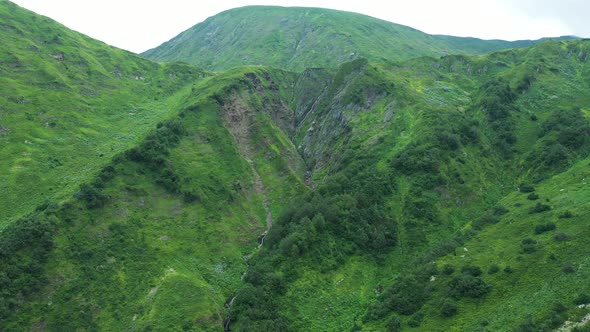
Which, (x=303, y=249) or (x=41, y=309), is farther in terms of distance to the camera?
(x=303, y=249)

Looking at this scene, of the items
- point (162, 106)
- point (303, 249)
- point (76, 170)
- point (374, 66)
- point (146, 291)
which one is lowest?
point (146, 291)

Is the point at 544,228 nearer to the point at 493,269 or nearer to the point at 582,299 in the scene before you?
the point at 493,269

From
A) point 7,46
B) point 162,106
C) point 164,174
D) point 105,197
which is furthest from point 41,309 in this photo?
point 7,46

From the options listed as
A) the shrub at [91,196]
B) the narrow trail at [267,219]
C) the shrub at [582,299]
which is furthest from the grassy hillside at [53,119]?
the shrub at [582,299]

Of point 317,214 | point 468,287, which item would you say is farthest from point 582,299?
point 317,214

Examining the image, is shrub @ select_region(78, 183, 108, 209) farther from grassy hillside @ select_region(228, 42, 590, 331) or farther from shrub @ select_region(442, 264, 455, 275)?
shrub @ select_region(442, 264, 455, 275)

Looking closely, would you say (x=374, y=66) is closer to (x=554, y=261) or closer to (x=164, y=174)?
(x=164, y=174)
